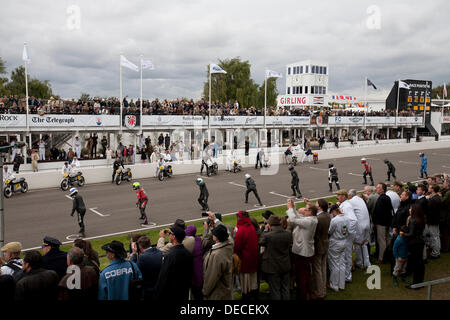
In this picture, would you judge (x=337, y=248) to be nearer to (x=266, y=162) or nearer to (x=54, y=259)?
(x=54, y=259)

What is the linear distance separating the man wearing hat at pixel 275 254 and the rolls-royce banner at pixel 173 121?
23.2 metres

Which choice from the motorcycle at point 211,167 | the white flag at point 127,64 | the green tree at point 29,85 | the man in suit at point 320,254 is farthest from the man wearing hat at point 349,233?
the green tree at point 29,85

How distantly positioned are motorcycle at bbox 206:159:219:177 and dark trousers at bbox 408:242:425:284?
18834 mm

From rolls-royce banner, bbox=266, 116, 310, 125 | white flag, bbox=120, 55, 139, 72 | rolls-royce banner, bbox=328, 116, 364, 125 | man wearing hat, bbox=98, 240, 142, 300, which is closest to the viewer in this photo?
man wearing hat, bbox=98, 240, 142, 300

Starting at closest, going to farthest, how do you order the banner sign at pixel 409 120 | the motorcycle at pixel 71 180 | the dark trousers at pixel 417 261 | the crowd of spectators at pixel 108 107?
the dark trousers at pixel 417 261 < the motorcycle at pixel 71 180 < the crowd of spectators at pixel 108 107 < the banner sign at pixel 409 120

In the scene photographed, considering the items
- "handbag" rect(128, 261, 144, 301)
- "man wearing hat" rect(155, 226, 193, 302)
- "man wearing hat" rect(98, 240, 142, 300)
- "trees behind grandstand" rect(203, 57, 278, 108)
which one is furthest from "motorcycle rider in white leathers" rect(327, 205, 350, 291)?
"trees behind grandstand" rect(203, 57, 278, 108)

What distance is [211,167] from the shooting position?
25312 mm

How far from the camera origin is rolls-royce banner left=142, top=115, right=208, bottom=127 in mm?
28127

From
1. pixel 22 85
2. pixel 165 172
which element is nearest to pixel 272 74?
pixel 165 172

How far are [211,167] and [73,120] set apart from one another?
9.52m

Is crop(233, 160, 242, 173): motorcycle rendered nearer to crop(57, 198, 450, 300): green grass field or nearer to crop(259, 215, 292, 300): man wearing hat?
crop(57, 198, 450, 300): green grass field

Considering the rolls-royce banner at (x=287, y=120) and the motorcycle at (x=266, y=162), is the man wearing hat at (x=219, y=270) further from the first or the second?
the rolls-royce banner at (x=287, y=120)

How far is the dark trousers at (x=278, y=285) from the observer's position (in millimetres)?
6000

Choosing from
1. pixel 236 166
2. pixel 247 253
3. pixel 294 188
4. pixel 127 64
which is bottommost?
pixel 294 188
